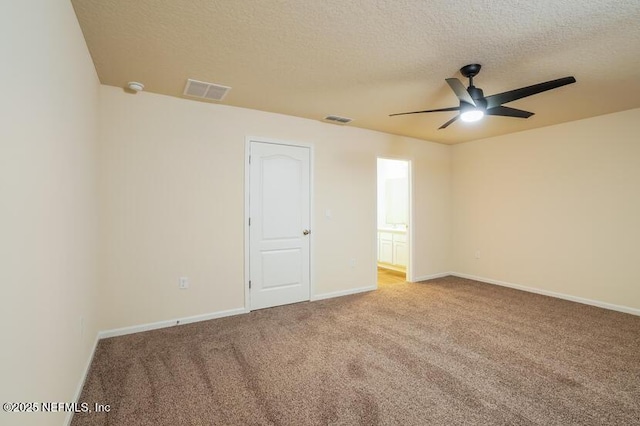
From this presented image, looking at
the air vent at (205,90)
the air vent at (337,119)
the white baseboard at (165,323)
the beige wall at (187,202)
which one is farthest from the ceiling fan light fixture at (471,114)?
the white baseboard at (165,323)

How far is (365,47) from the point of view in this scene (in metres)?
2.32

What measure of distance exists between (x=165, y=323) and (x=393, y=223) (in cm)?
491

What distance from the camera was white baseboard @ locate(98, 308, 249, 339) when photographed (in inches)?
117

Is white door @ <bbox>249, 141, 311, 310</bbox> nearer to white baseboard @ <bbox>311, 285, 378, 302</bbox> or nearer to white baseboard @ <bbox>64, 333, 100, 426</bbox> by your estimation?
white baseboard @ <bbox>311, 285, 378, 302</bbox>

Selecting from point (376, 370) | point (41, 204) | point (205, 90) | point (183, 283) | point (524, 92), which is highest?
point (205, 90)

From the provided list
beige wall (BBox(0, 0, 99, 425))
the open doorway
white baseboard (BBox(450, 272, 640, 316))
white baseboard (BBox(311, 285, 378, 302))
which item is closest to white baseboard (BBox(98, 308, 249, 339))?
beige wall (BBox(0, 0, 99, 425))

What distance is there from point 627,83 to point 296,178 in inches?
142

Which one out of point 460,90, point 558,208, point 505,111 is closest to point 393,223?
point 558,208

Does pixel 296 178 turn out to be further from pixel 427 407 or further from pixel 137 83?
pixel 427 407

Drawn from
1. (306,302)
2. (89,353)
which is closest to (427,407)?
(306,302)

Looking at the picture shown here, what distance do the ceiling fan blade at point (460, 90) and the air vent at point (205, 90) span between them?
2109mm

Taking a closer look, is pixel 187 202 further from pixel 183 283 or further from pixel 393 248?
pixel 393 248

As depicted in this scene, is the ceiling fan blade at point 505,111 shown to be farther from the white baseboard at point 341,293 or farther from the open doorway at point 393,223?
the white baseboard at point 341,293

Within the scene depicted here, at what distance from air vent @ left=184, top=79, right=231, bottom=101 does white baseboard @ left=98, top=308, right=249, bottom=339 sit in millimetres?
2443
